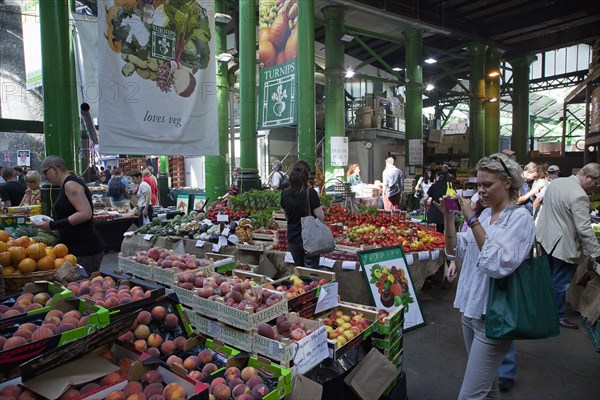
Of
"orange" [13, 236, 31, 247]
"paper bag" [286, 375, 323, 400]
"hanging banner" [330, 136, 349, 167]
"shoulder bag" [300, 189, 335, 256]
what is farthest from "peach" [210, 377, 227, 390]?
"hanging banner" [330, 136, 349, 167]

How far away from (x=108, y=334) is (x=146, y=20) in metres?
4.10

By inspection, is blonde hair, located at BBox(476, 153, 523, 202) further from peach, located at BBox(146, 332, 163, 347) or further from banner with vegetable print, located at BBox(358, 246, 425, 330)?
banner with vegetable print, located at BBox(358, 246, 425, 330)

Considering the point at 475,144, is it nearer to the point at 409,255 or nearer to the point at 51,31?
the point at 409,255

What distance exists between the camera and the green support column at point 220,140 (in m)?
11.9

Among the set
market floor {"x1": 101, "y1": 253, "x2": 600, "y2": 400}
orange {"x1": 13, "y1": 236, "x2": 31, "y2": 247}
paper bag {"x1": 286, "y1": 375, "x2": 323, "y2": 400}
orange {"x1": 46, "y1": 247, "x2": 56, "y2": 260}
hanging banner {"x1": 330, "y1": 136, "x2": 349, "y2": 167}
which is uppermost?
hanging banner {"x1": 330, "y1": 136, "x2": 349, "y2": 167}

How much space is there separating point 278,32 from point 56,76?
14.0ft

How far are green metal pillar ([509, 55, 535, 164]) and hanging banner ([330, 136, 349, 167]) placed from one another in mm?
11684

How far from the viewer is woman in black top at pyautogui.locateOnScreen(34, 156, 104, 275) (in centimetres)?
386

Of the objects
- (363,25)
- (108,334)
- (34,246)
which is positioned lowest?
(108,334)

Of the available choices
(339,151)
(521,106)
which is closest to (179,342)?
(339,151)

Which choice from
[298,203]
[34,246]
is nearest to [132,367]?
[34,246]

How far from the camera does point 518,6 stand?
15719mm

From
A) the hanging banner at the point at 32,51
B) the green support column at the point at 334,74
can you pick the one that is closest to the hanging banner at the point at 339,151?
the green support column at the point at 334,74

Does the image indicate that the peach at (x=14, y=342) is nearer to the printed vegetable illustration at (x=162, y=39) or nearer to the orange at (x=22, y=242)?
the orange at (x=22, y=242)
